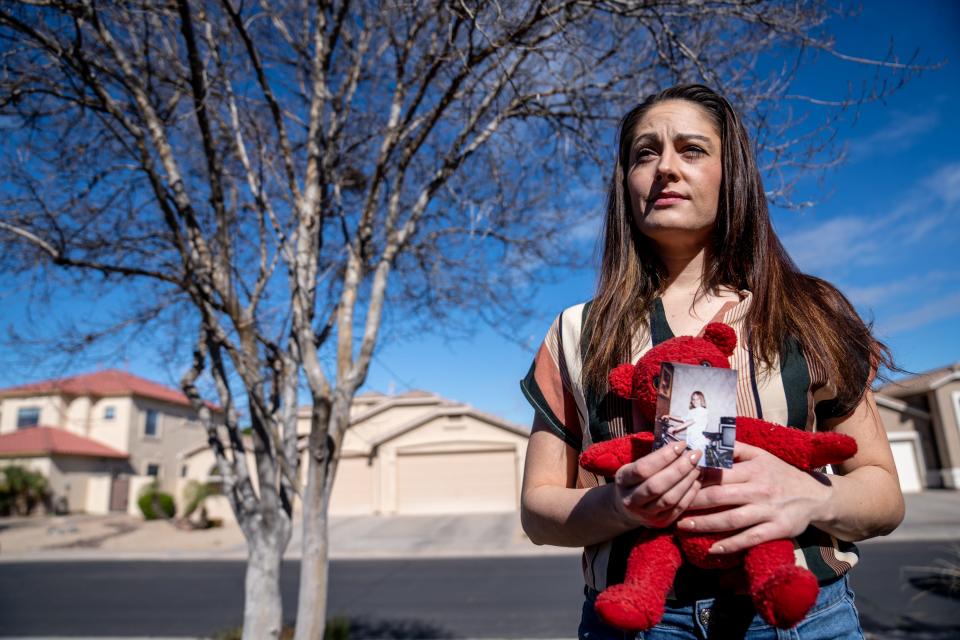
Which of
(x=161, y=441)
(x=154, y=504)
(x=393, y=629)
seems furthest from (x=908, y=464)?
(x=161, y=441)

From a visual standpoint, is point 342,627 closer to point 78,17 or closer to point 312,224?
point 312,224

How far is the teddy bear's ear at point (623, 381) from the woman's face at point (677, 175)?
407mm

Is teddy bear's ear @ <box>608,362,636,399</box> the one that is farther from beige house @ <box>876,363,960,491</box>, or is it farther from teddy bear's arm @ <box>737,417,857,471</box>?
beige house @ <box>876,363,960,491</box>

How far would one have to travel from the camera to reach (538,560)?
14.5m

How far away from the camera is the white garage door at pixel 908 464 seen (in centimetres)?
2355

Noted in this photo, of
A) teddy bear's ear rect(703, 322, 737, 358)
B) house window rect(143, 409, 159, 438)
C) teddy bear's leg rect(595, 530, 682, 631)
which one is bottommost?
teddy bear's leg rect(595, 530, 682, 631)

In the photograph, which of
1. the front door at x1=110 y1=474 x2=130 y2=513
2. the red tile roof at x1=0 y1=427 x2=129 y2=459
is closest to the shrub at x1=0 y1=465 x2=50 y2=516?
the red tile roof at x1=0 y1=427 x2=129 y2=459

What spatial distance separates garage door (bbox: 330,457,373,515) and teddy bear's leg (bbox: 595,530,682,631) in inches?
970

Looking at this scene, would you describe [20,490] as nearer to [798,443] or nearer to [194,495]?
[194,495]

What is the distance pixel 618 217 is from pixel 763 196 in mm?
341

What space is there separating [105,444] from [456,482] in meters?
19.2

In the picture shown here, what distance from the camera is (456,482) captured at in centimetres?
2420

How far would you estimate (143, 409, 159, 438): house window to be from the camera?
32406mm

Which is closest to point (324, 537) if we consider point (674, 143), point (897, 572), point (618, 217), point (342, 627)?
point (342, 627)
